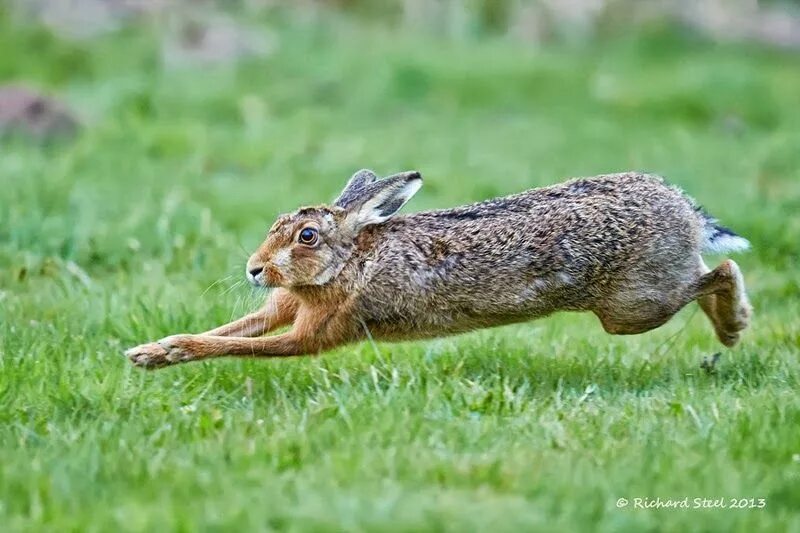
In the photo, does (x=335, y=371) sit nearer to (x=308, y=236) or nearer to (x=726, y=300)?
(x=308, y=236)

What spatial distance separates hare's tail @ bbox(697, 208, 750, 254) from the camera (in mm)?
6176

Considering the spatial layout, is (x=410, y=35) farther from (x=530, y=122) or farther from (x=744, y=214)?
(x=744, y=214)

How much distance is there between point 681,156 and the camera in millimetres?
12203

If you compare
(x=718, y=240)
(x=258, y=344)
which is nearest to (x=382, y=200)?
(x=258, y=344)

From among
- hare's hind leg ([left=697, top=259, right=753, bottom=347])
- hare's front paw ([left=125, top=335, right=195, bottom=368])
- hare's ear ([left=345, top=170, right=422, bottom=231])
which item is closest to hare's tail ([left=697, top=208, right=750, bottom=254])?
hare's hind leg ([left=697, top=259, right=753, bottom=347])

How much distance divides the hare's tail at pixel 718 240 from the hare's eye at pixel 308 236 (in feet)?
5.95

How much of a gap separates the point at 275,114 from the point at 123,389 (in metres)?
8.94

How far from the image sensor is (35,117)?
11.4 m

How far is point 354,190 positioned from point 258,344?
0.97 meters

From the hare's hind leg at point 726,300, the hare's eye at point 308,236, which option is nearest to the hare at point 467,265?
the hare's eye at point 308,236

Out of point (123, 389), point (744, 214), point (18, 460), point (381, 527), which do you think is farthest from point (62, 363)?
point (744, 214)

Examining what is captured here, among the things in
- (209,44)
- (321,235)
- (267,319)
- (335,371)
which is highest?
(321,235)

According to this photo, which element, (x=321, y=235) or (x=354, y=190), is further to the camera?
(x=354, y=190)

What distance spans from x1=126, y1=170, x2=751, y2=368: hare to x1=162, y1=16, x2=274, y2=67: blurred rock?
10.5 metres
